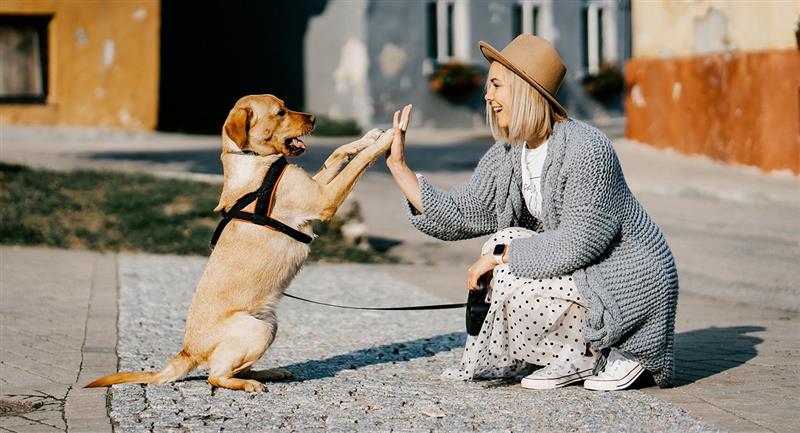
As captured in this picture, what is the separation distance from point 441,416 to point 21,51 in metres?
19.2

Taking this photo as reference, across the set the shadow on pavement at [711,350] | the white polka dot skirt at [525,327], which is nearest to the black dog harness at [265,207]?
the white polka dot skirt at [525,327]

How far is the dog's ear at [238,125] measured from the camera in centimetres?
560

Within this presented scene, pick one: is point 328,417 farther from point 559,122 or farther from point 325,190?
point 559,122

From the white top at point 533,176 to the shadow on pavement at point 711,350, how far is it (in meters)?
1.13

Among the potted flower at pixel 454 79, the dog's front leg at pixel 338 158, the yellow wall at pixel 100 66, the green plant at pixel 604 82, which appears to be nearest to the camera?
the dog's front leg at pixel 338 158

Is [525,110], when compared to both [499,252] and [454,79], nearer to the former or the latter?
[499,252]

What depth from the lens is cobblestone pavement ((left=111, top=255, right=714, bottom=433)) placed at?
4.89m

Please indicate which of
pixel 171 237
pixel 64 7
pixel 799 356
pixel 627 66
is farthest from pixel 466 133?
pixel 799 356

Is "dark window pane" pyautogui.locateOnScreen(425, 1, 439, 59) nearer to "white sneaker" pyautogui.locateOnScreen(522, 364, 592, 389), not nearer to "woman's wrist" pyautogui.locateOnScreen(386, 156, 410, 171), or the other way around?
"woman's wrist" pyautogui.locateOnScreen(386, 156, 410, 171)

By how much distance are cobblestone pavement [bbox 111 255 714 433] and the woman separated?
0.16 metres

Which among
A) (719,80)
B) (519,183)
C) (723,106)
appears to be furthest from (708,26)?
(519,183)

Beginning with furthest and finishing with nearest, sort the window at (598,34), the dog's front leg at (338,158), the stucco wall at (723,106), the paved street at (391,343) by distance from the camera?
the window at (598,34) → the stucco wall at (723,106) → the dog's front leg at (338,158) → the paved street at (391,343)

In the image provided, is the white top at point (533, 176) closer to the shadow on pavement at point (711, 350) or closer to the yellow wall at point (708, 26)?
the shadow on pavement at point (711, 350)

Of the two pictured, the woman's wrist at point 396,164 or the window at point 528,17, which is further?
the window at point 528,17
